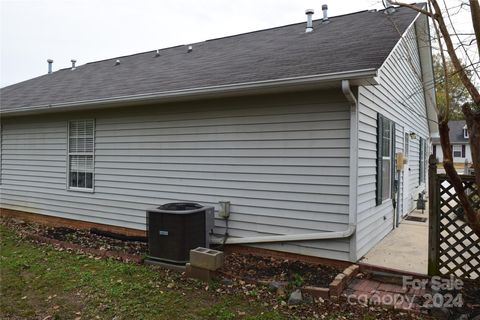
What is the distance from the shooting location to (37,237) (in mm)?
6551

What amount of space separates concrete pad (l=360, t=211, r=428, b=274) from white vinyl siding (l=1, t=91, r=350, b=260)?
0.60 metres

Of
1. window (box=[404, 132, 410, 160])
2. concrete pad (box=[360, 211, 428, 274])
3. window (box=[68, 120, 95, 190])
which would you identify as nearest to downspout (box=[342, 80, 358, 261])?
concrete pad (box=[360, 211, 428, 274])

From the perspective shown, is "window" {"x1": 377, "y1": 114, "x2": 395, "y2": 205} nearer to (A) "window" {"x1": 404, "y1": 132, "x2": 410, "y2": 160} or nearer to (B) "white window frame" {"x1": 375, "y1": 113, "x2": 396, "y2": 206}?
(B) "white window frame" {"x1": 375, "y1": 113, "x2": 396, "y2": 206}

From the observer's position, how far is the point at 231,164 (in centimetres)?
559

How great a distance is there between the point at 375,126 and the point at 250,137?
1934 millimetres

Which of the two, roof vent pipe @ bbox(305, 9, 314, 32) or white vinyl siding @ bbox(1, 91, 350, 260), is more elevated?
roof vent pipe @ bbox(305, 9, 314, 32)

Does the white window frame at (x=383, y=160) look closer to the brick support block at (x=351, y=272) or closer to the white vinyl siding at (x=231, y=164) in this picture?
the white vinyl siding at (x=231, y=164)

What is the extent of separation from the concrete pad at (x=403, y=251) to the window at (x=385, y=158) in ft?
2.27

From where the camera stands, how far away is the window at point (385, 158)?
5633 mm

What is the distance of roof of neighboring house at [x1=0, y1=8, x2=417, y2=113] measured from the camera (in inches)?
196

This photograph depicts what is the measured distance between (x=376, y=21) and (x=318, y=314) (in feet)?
17.8

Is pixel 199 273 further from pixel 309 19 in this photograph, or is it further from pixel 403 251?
pixel 309 19

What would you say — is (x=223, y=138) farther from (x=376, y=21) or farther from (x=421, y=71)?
(x=421, y=71)

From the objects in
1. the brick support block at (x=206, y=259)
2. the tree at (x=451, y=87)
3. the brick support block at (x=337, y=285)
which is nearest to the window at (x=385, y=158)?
the tree at (x=451, y=87)
